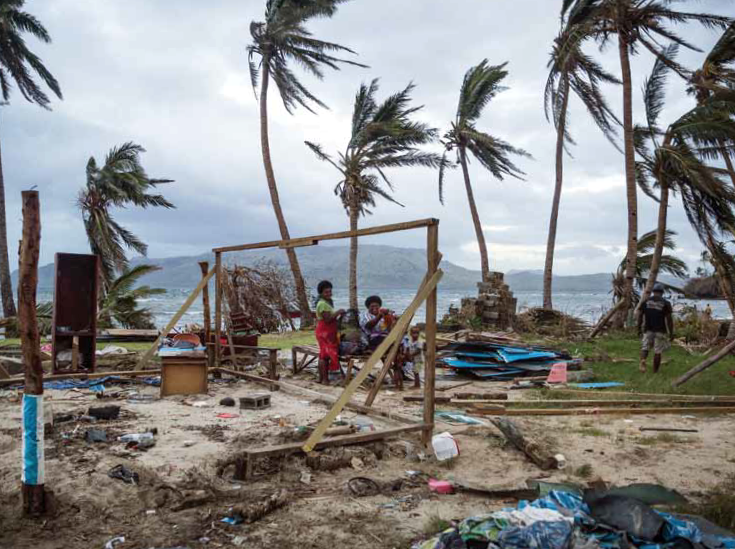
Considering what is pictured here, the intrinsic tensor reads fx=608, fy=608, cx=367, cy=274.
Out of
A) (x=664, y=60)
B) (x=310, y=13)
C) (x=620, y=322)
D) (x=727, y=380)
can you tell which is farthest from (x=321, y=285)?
(x=310, y=13)

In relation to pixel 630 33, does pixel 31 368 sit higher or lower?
lower

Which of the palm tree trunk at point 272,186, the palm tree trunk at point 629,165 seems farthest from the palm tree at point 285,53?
the palm tree trunk at point 629,165

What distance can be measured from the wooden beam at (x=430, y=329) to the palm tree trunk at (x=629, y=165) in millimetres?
12642

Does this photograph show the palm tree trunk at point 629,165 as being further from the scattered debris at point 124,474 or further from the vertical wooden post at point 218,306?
the scattered debris at point 124,474

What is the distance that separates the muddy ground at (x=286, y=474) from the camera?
3.84m

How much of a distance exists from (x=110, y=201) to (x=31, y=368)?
17.8 metres

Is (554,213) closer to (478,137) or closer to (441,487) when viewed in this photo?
(478,137)

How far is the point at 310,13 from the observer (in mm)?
19922

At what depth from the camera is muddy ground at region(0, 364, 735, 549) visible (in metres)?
3.84

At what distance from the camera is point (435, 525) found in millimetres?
3889

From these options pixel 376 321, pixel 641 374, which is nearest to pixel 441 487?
pixel 376 321

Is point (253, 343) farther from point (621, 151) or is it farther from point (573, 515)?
point (621, 151)

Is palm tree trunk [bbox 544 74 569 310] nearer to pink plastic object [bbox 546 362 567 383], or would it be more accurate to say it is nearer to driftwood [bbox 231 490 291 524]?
pink plastic object [bbox 546 362 567 383]

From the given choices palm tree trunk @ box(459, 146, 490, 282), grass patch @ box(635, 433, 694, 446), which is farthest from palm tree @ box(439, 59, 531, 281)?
grass patch @ box(635, 433, 694, 446)
